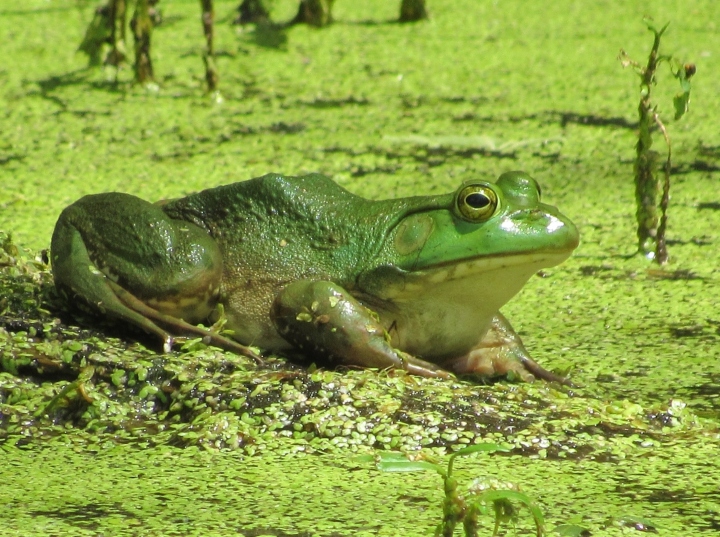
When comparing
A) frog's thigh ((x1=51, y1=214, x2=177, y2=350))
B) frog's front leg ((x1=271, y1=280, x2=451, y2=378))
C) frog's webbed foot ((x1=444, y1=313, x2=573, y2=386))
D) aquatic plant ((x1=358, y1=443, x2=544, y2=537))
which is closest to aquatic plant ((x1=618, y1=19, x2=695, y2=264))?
frog's webbed foot ((x1=444, y1=313, x2=573, y2=386))

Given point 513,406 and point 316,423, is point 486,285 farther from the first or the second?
point 316,423

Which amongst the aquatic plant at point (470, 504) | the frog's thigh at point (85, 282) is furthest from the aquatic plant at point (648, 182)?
the aquatic plant at point (470, 504)

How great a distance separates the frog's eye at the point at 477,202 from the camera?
7.79 feet

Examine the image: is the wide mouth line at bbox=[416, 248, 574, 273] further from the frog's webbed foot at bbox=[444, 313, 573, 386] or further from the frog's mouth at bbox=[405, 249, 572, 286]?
the frog's webbed foot at bbox=[444, 313, 573, 386]

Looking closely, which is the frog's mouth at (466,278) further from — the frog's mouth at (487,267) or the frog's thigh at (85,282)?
the frog's thigh at (85,282)

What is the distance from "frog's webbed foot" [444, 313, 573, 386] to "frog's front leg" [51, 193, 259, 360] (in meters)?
0.51

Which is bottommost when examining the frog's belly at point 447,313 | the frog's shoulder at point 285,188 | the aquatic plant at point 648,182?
the frog's belly at point 447,313

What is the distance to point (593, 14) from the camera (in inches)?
240

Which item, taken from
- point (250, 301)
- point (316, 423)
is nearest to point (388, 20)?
point (250, 301)

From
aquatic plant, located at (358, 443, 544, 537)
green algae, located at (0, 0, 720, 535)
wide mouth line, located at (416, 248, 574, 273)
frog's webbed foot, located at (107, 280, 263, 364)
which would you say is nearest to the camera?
aquatic plant, located at (358, 443, 544, 537)

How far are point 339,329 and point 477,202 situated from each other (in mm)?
415

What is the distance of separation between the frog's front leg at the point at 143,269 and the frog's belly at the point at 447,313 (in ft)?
1.13

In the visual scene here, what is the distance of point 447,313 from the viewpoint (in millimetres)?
2463

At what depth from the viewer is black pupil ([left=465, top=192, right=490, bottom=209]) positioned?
2379mm
